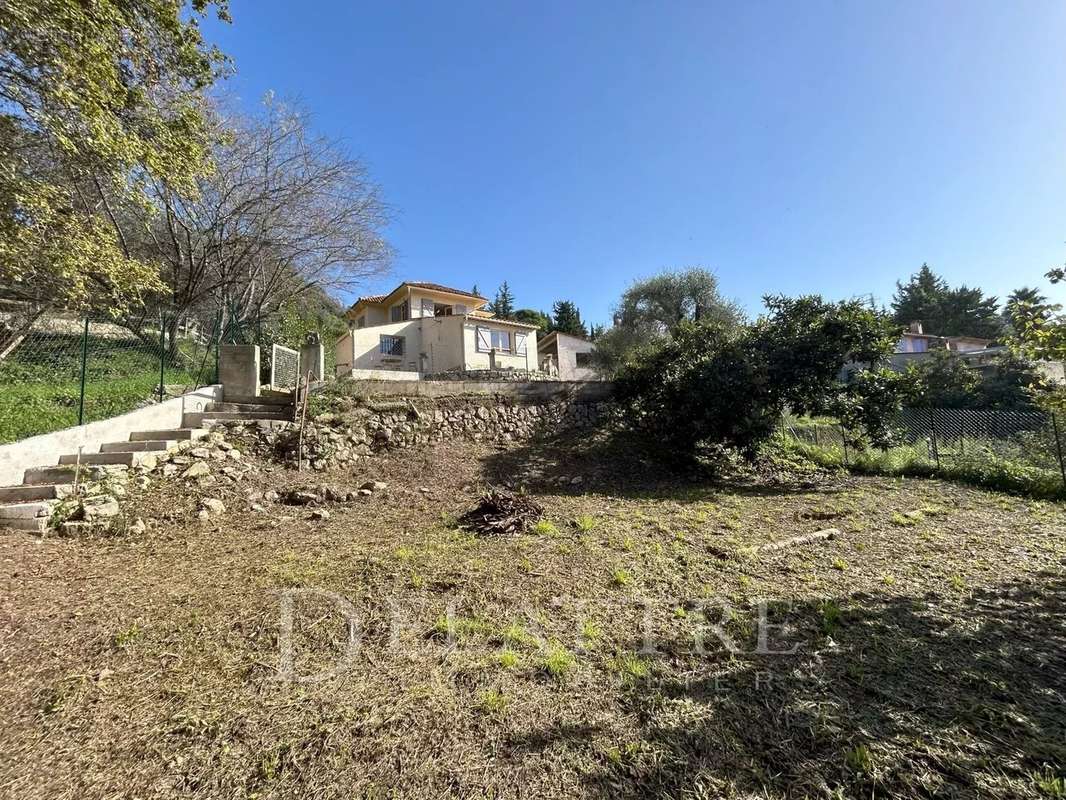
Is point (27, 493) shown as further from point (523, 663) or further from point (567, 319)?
point (567, 319)

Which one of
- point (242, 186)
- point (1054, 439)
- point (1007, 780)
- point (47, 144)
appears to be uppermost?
point (242, 186)

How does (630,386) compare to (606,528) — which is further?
(630,386)

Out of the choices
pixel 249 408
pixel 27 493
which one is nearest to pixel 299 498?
pixel 27 493

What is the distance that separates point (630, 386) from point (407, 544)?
6.46 m

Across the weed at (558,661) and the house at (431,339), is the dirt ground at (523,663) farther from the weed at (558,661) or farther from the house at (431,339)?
the house at (431,339)

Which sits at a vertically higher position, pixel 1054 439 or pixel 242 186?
pixel 242 186

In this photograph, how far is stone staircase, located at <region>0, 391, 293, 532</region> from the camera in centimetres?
407

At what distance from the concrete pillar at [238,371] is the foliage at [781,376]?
7.51m

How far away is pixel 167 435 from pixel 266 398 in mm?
1616

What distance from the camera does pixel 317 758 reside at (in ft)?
5.86

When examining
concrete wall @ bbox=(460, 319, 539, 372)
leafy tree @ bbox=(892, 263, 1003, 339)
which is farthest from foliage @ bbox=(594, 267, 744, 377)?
leafy tree @ bbox=(892, 263, 1003, 339)

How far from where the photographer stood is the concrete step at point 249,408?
6673 mm

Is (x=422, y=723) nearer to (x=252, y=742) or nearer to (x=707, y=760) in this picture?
(x=252, y=742)

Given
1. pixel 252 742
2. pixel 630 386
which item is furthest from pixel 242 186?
pixel 252 742
